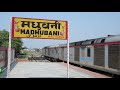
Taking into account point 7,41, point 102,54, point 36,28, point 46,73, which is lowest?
point 46,73

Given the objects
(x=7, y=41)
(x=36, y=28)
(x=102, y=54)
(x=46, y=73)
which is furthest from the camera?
(x=7, y=41)

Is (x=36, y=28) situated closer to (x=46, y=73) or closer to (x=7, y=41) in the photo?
(x=46, y=73)

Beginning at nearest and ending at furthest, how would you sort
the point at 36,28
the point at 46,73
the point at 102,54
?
the point at 36,28 → the point at 102,54 → the point at 46,73

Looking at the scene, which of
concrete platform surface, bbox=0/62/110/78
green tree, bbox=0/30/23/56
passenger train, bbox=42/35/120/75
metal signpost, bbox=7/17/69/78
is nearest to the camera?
metal signpost, bbox=7/17/69/78

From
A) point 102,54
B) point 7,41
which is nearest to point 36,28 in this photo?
point 102,54

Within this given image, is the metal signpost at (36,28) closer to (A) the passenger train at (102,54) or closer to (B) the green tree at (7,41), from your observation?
(A) the passenger train at (102,54)

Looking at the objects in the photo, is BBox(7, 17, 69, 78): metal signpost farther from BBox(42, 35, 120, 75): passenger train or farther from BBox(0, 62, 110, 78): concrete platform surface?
BBox(0, 62, 110, 78): concrete platform surface

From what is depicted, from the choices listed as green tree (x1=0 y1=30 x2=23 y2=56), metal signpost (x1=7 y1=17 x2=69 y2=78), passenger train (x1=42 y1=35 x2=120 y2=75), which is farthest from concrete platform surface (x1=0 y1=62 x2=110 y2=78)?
green tree (x1=0 y1=30 x2=23 y2=56)

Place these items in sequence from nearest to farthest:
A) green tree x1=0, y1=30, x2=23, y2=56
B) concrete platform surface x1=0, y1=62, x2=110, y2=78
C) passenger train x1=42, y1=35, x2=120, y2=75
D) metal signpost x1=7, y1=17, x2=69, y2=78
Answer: metal signpost x1=7, y1=17, x2=69, y2=78
passenger train x1=42, y1=35, x2=120, y2=75
concrete platform surface x1=0, y1=62, x2=110, y2=78
green tree x1=0, y1=30, x2=23, y2=56
